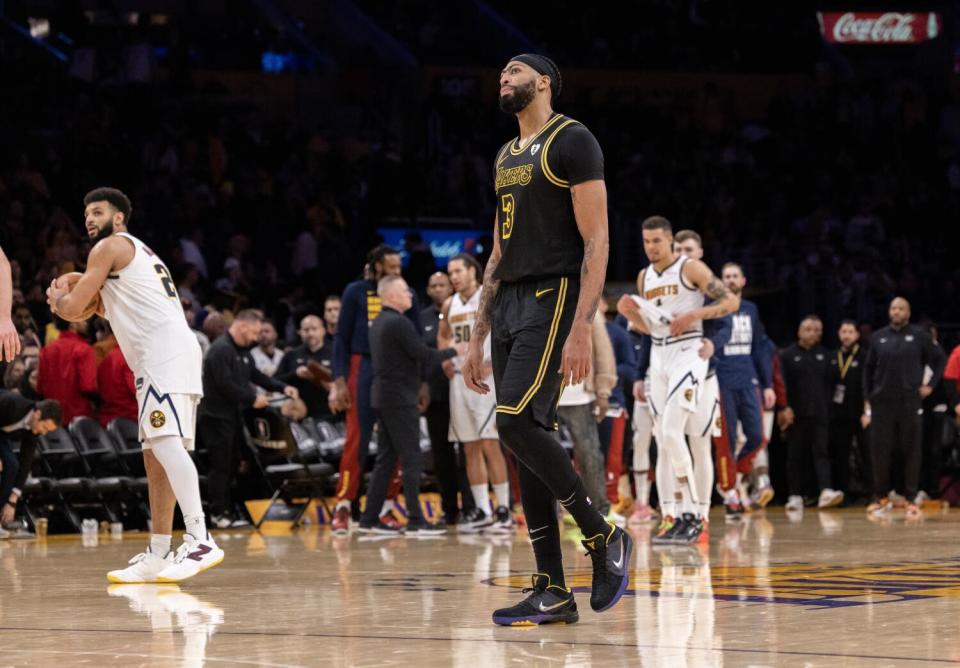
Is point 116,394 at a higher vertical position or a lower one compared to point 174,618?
higher

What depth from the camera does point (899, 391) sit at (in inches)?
636

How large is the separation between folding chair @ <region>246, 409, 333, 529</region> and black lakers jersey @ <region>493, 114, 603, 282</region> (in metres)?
7.84

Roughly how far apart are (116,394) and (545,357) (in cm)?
882

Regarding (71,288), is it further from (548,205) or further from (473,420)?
(473,420)

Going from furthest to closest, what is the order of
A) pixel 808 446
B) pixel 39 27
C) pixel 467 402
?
pixel 39 27 → pixel 808 446 → pixel 467 402

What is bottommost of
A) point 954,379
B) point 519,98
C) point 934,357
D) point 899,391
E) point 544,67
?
point 899,391

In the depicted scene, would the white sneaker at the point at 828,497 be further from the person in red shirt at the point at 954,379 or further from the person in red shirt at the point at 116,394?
the person in red shirt at the point at 116,394

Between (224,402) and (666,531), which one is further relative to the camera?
(224,402)

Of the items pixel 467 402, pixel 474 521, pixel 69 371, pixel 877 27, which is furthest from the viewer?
pixel 877 27

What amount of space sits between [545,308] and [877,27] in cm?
3141

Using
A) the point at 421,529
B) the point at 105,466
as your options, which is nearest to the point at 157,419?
the point at 421,529

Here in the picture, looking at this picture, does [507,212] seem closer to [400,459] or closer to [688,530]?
[688,530]

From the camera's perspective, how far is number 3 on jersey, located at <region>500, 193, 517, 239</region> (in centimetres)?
634

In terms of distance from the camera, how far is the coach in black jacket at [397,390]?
12227 mm
